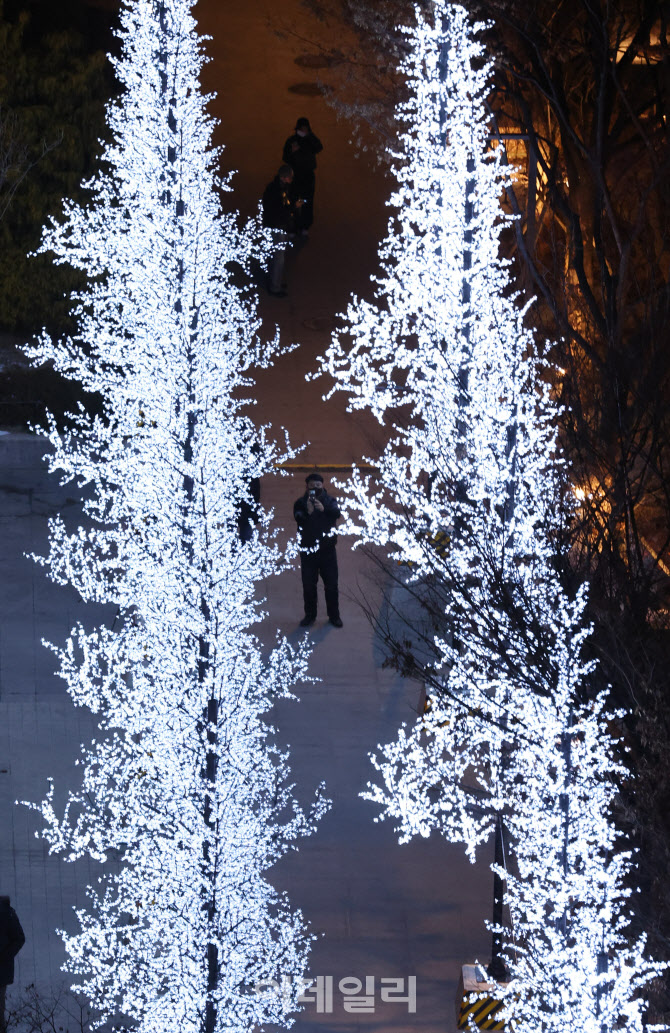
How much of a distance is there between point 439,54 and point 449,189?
3.82 ft

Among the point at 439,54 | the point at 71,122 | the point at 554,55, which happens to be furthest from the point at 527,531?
the point at 71,122

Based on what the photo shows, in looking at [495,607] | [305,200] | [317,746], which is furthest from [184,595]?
[305,200]

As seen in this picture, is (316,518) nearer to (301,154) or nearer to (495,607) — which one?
(495,607)

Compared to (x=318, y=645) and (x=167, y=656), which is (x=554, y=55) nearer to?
(x=318, y=645)

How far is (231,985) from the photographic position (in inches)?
398

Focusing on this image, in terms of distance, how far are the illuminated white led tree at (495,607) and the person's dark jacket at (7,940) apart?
2.68 m

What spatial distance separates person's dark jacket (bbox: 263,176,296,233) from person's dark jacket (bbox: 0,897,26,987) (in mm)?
12875

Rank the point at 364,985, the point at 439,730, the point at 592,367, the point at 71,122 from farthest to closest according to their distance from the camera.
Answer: the point at 71,122
the point at 592,367
the point at 364,985
the point at 439,730

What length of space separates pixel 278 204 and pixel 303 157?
0.93 metres

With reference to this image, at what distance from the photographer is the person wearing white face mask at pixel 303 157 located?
22.6 metres

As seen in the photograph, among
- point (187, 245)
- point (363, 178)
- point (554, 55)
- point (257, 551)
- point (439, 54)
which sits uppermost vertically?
point (363, 178)

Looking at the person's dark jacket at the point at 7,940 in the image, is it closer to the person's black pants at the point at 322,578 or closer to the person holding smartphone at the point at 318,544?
the person holding smartphone at the point at 318,544

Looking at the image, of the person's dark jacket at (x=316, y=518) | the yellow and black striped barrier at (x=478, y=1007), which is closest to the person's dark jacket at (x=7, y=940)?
the yellow and black striped barrier at (x=478, y=1007)

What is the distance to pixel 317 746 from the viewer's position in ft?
48.7
